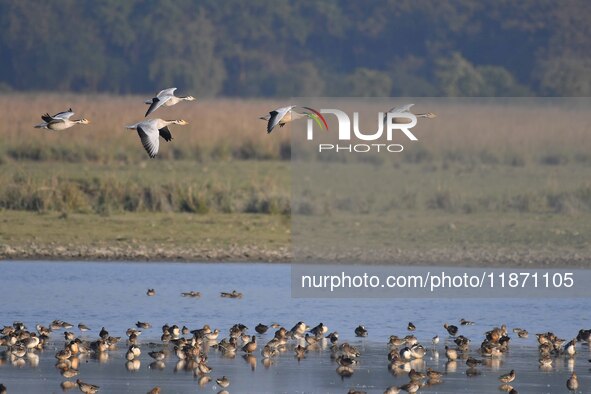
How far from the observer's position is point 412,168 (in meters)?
27.6

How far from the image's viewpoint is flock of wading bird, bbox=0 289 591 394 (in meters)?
11.5

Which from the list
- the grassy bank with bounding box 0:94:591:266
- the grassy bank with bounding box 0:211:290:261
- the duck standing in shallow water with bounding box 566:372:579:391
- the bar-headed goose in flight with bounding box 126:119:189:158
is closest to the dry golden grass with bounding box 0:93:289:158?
the grassy bank with bounding box 0:94:591:266

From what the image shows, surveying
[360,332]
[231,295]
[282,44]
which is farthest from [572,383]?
[282,44]

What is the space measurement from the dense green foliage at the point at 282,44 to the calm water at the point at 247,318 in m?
27.7

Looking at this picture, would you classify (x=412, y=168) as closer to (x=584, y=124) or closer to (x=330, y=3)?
(x=584, y=124)

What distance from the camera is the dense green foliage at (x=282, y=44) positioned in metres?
47.6

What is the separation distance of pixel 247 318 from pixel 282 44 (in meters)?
39.4

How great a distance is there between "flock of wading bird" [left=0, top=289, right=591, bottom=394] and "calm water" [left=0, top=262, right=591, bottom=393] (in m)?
0.07

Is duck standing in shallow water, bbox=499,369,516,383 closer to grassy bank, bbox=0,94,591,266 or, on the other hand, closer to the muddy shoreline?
the muddy shoreline

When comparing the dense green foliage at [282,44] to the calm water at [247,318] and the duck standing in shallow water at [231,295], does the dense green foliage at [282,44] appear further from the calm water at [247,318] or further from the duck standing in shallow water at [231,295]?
the duck standing in shallow water at [231,295]

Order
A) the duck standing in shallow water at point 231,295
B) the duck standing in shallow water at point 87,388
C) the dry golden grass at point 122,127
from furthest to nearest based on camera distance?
1. the dry golden grass at point 122,127
2. the duck standing in shallow water at point 231,295
3. the duck standing in shallow water at point 87,388

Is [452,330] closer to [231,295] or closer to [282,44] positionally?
[231,295]

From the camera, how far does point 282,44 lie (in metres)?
53.6

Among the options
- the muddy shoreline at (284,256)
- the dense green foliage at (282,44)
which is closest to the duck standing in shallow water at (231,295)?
the muddy shoreline at (284,256)
